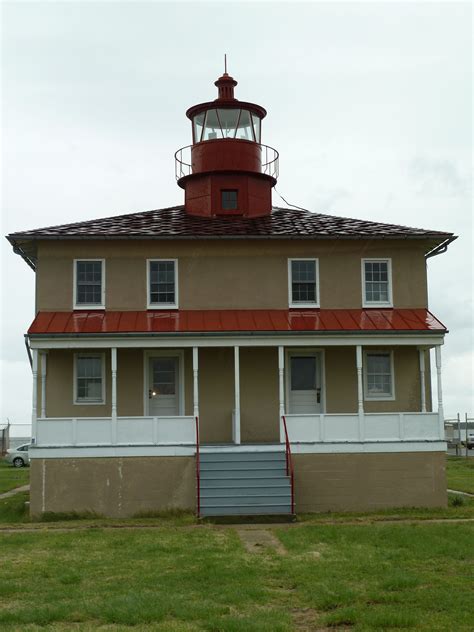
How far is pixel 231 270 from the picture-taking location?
990 inches

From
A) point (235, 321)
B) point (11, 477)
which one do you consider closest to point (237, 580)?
point (235, 321)

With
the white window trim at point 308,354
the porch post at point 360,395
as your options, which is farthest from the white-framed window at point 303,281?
the porch post at point 360,395

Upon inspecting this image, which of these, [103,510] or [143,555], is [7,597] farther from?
[103,510]

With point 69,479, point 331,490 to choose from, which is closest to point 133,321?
point 69,479

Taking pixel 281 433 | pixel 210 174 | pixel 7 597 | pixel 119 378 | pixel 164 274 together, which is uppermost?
pixel 210 174

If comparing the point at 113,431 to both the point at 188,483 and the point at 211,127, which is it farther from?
the point at 211,127

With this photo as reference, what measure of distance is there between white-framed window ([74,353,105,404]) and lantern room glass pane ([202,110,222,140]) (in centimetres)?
875

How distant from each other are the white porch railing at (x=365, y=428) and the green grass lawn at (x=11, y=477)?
1204cm

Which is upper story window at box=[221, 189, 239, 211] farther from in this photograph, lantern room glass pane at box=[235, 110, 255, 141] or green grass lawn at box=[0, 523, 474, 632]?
green grass lawn at box=[0, 523, 474, 632]

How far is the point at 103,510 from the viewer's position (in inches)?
855

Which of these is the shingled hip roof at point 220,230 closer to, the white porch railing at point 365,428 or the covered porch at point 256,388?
the covered porch at point 256,388

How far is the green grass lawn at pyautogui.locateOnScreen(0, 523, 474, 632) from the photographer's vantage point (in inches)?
409

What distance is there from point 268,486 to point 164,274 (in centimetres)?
708

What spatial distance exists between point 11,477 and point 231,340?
17097 millimetres
